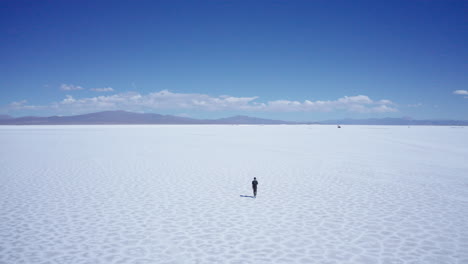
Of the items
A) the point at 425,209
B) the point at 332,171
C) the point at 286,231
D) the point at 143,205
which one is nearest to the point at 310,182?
the point at 332,171

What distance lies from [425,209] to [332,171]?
16.6ft

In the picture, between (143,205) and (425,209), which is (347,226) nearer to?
(425,209)

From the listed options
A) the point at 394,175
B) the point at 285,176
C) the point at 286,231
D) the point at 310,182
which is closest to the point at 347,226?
the point at 286,231

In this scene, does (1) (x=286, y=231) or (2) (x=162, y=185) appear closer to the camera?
(1) (x=286, y=231)

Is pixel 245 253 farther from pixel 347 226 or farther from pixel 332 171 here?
pixel 332 171

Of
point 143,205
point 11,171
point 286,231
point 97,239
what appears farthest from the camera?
point 11,171

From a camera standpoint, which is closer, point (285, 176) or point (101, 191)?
point (101, 191)

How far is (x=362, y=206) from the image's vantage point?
269 inches

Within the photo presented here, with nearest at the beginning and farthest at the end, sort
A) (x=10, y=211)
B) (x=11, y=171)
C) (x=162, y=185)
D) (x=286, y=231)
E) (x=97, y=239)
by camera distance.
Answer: (x=97, y=239) → (x=286, y=231) → (x=10, y=211) → (x=162, y=185) → (x=11, y=171)

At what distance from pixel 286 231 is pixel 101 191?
5.57 meters

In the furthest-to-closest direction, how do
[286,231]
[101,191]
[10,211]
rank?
1. [101,191]
2. [10,211]
3. [286,231]

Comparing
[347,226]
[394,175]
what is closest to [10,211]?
[347,226]

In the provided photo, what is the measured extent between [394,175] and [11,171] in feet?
47.8

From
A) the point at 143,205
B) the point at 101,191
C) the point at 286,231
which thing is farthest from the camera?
the point at 101,191
